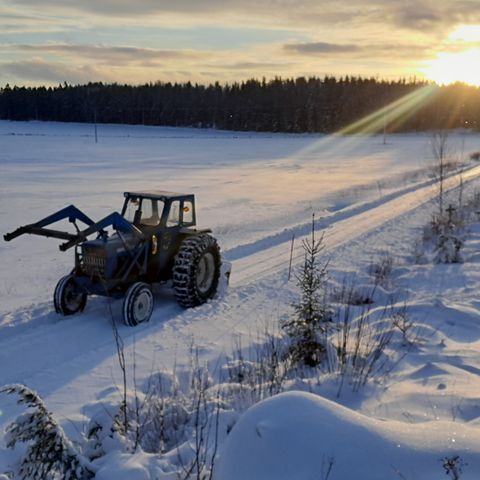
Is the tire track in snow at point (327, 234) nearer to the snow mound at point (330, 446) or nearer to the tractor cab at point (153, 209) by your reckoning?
the tractor cab at point (153, 209)

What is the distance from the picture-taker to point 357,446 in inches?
125

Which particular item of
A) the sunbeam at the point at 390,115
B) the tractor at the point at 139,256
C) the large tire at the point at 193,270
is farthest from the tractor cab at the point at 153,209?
the sunbeam at the point at 390,115

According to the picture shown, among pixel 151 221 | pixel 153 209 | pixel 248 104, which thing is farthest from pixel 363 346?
pixel 248 104

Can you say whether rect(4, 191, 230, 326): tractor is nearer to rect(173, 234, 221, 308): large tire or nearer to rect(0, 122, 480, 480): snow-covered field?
rect(173, 234, 221, 308): large tire

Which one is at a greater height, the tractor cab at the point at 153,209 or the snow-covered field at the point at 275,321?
the tractor cab at the point at 153,209

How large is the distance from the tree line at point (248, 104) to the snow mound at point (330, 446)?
320ft

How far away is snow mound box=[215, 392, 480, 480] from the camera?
10.1 feet

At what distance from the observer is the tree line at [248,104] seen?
102625 mm

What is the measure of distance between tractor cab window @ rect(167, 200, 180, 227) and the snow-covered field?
1200 millimetres

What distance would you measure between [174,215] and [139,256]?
1.07 meters

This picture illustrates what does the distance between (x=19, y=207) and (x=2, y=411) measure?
14.8m

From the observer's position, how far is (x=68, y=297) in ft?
28.7

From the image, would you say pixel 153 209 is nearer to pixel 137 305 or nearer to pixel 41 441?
pixel 137 305

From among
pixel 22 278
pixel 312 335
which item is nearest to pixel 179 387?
pixel 312 335
